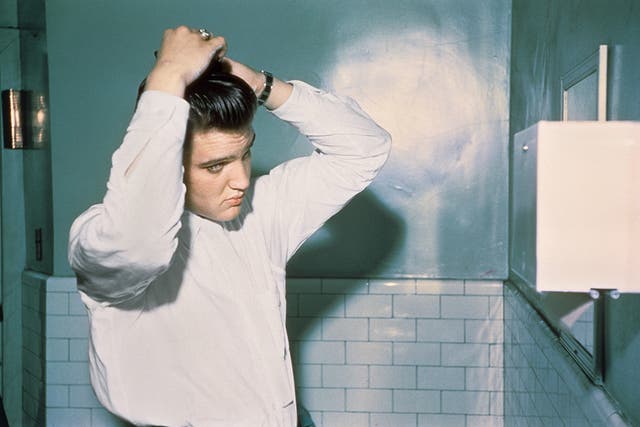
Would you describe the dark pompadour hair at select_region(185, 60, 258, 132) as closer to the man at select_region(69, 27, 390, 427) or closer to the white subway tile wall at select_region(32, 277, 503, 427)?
the man at select_region(69, 27, 390, 427)

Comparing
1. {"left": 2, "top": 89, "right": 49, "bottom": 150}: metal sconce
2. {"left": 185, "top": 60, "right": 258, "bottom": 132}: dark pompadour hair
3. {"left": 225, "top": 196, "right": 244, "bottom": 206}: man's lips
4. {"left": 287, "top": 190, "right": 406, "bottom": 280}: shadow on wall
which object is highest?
{"left": 2, "top": 89, "right": 49, "bottom": 150}: metal sconce

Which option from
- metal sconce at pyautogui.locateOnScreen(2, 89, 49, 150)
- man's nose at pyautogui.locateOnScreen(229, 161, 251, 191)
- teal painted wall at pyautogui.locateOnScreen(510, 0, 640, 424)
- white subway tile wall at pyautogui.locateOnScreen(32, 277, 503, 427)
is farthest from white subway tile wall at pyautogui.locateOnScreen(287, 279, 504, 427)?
man's nose at pyautogui.locateOnScreen(229, 161, 251, 191)

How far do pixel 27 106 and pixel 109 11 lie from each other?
2.23ft

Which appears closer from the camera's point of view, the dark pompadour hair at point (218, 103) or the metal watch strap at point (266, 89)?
the dark pompadour hair at point (218, 103)

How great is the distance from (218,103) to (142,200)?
0.38m

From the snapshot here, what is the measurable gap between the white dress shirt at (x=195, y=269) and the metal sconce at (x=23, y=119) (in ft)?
7.03

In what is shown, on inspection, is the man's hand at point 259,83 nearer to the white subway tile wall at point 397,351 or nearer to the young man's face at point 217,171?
the young man's face at point 217,171

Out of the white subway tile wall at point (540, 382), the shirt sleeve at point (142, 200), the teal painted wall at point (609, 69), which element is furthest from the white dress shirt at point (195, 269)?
the white subway tile wall at point (540, 382)

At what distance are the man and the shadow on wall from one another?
1.52 meters

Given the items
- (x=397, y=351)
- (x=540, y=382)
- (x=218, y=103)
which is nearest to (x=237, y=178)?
(x=218, y=103)

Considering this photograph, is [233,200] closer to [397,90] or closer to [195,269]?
[195,269]

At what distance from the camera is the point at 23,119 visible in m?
3.57

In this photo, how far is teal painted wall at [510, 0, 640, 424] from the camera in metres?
1.43

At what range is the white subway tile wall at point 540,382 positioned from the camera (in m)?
1.65
